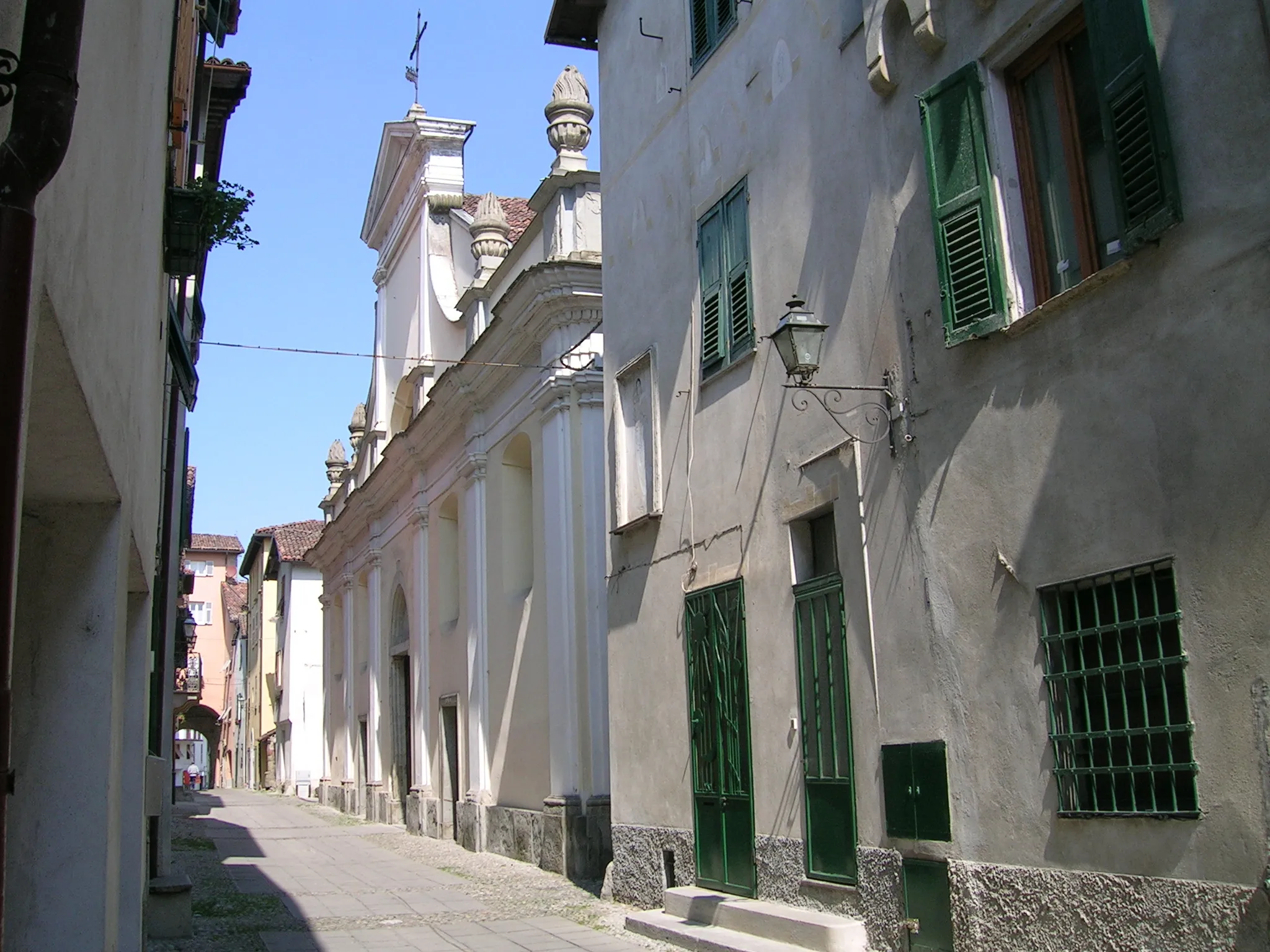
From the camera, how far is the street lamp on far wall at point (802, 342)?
8477mm

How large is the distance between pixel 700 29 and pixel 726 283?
8.22 feet

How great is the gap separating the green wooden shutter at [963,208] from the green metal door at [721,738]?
358 centimetres

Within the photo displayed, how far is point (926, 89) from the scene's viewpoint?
8.03 meters

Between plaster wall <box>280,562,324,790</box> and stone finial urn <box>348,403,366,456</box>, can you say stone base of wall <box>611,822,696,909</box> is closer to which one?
stone finial urn <box>348,403,366,456</box>

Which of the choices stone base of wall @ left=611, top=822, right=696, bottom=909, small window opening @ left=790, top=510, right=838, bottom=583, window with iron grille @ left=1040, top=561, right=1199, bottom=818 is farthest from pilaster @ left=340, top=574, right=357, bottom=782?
window with iron grille @ left=1040, top=561, right=1199, bottom=818

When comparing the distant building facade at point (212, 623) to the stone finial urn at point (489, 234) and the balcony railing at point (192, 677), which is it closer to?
the balcony railing at point (192, 677)

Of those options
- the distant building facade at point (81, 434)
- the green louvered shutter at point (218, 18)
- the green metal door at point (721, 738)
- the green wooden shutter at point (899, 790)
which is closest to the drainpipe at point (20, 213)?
the distant building facade at point (81, 434)

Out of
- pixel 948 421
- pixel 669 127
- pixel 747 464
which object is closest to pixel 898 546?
pixel 948 421

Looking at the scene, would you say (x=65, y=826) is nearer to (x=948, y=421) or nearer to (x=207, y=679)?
(x=948, y=421)

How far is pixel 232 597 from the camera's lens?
A: 71.3 meters

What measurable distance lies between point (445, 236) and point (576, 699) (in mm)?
A: 10999

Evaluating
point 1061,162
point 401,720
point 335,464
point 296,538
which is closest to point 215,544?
point 296,538

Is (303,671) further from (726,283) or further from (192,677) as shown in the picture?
(726,283)

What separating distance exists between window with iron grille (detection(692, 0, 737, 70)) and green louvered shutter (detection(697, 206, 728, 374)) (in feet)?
4.77
